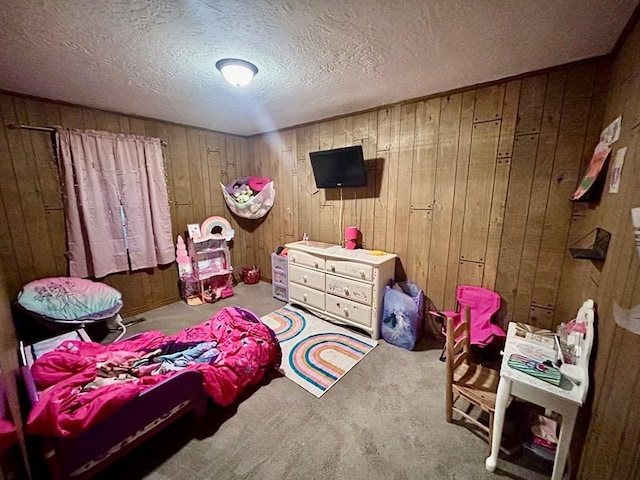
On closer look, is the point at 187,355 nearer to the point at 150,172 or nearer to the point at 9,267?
the point at 9,267

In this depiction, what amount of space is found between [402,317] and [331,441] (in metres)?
1.24

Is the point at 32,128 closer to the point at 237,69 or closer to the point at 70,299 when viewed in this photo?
the point at 70,299

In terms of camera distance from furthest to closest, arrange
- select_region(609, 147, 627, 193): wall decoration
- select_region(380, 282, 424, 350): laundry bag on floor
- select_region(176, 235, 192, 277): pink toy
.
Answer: select_region(176, 235, 192, 277): pink toy < select_region(380, 282, 424, 350): laundry bag on floor < select_region(609, 147, 627, 193): wall decoration

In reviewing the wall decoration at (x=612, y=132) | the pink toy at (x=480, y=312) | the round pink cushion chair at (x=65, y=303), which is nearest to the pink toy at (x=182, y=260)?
the round pink cushion chair at (x=65, y=303)

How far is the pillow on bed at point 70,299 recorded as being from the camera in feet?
7.54

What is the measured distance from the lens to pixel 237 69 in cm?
176

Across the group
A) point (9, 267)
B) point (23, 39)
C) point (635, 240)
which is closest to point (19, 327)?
point (9, 267)

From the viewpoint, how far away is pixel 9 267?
7.82 ft

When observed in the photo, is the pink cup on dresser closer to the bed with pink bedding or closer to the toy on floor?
the bed with pink bedding

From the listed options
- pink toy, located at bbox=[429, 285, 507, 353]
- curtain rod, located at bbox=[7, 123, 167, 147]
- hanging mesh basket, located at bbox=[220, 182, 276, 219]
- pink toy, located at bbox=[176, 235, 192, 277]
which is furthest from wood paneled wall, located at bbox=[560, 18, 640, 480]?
curtain rod, located at bbox=[7, 123, 167, 147]

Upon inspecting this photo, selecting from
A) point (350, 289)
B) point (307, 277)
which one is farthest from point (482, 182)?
point (307, 277)

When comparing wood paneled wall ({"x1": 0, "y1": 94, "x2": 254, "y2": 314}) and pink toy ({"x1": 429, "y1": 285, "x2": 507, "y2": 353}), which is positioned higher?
A: wood paneled wall ({"x1": 0, "y1": 94, "x2": 254, "y2": 314})

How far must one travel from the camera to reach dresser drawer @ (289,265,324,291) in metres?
2.99

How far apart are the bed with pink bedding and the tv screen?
5.68 ft
